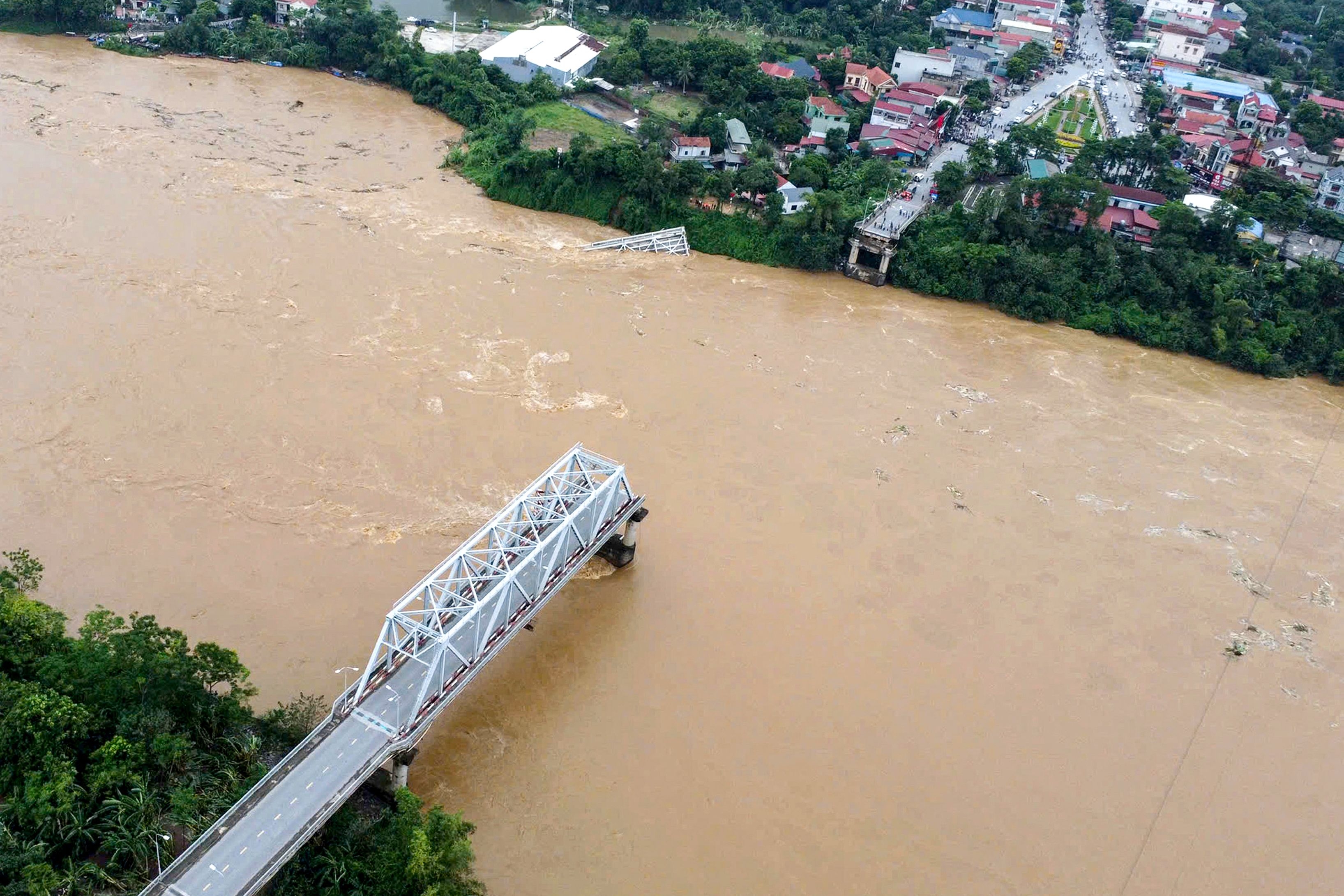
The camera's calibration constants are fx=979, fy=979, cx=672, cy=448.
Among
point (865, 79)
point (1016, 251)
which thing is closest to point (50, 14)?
point (865, 79)

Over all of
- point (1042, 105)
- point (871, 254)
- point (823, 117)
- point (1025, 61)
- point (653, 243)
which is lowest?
point (653, 243)

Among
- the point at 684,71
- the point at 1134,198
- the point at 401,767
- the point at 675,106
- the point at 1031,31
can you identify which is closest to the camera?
the point at 401,767

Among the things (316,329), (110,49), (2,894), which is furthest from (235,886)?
(110,49)

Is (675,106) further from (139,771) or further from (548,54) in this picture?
(139,771)

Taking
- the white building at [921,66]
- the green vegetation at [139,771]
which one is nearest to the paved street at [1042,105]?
the white building at [921,66]

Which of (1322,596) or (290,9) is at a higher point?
(290,9)

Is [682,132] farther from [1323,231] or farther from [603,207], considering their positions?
[1323,231]
